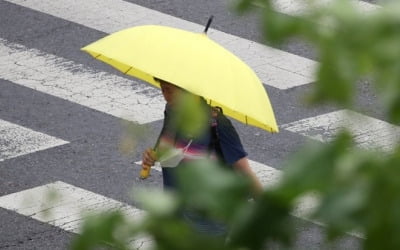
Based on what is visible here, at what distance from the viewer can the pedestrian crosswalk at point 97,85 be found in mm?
8336

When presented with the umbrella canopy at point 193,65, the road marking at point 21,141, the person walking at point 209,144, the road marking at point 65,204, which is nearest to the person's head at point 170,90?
the person walking at point 209,144

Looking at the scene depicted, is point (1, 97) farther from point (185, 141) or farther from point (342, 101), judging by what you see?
point (342, 101)

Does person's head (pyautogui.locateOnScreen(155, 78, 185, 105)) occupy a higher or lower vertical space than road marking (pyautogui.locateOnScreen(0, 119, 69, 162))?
higher

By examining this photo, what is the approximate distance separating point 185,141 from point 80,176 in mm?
2988

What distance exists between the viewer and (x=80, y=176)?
864 centimetres

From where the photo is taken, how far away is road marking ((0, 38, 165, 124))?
9.38 metres

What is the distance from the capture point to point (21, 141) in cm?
898

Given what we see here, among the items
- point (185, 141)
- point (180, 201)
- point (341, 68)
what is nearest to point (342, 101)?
point (341, 68)

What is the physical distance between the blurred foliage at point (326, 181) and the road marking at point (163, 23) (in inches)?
307

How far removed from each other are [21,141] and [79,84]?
34.0 inches

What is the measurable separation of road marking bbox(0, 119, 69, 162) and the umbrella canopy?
10.1ft

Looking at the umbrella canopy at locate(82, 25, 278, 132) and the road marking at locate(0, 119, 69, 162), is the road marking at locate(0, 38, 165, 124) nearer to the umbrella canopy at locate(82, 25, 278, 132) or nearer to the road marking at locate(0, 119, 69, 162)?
the road marking at locate(0, 119, 69, 162)

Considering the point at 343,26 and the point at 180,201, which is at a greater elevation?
the point at 343,26

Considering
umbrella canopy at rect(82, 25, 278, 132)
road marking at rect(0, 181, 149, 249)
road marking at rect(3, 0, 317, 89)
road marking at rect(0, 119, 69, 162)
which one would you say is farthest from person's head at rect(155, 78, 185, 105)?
road marking at rect(3, 0, 317, 89)
